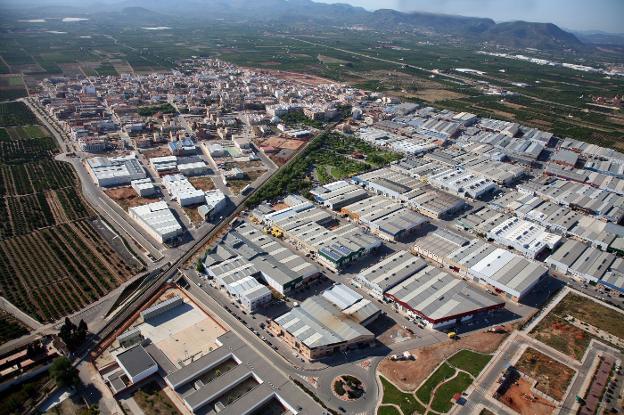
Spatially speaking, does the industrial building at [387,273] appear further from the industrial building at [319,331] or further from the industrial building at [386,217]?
the industrial building at [386,217]

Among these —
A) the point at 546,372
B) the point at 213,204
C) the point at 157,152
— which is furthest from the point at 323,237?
the point at 157,152

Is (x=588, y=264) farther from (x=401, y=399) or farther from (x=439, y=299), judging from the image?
(x=401, y=399)

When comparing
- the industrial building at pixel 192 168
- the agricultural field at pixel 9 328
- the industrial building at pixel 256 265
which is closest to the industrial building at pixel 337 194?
the industrial building at pixel 256 265

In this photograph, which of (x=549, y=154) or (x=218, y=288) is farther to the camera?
(x=549, y=154)

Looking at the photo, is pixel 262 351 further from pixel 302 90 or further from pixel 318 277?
pixel 302 90

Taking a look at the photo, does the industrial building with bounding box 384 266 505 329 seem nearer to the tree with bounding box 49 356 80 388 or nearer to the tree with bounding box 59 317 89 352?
the tree with bounding box 59 317 89 352

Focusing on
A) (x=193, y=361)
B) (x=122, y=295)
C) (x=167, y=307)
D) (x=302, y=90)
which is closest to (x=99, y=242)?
(x=122, y=295)
